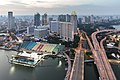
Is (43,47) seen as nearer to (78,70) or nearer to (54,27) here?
(78,70)

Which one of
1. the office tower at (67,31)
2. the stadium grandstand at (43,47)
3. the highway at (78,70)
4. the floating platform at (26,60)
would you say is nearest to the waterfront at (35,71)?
the floating platform at (26,60)

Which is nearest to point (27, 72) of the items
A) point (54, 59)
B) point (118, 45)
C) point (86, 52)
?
point (54, 59)

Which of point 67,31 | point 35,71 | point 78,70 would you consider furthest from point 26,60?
point 67,31

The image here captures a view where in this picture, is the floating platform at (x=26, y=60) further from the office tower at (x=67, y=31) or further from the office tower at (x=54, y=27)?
the office tower at (x=54, y=27)

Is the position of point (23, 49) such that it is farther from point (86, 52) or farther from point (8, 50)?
point (86, 52)

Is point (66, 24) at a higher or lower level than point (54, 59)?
higher

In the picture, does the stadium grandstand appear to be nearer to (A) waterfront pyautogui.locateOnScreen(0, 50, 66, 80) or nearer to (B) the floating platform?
(A) waterfront pyautogui.locateOnScreen(0, 50, 66, 80)

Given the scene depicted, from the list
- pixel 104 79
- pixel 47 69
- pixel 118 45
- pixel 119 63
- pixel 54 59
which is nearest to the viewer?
pixel 104 79
